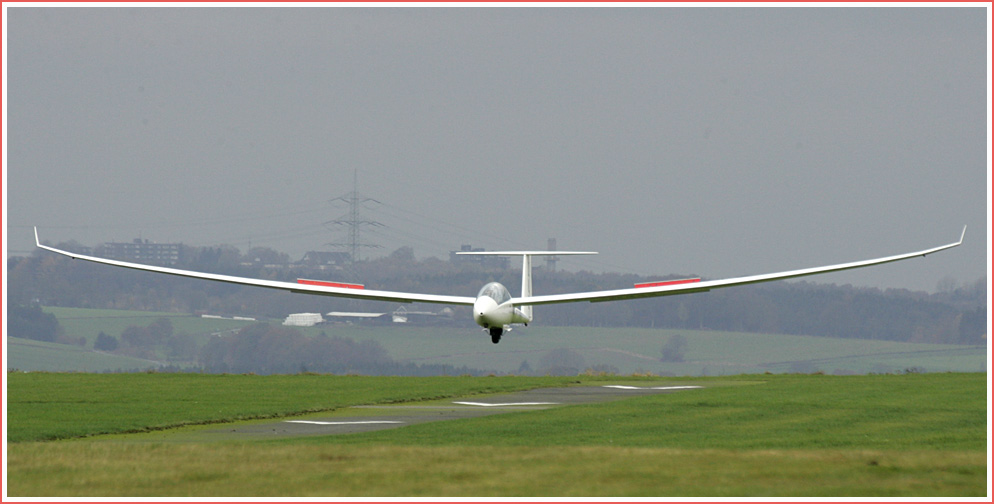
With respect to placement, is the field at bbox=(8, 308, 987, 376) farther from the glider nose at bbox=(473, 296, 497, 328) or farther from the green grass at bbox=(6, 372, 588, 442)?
the glider nose at bbox=(473, 296, 497, 328)

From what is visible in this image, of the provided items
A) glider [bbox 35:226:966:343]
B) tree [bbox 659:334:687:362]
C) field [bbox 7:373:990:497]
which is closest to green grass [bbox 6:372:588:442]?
field [bbox 7:373:990:497]

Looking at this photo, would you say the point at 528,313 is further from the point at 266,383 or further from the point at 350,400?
the point at 266,383

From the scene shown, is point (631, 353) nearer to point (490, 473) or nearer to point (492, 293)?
point (492, 293)

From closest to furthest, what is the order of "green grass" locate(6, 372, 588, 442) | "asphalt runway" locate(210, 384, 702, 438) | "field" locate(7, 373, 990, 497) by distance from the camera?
"field" locate(7, 373, 990, 497) → "asphalt runway" locate(210, 384, 702, 438) → "green grass" locate(6, 372, 588, 442)

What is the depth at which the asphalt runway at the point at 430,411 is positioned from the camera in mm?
26688

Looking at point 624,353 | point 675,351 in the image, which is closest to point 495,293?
point 624,353

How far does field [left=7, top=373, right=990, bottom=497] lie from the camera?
50.2ft

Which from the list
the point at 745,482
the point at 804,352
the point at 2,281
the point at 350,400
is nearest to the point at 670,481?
the point at 745,482

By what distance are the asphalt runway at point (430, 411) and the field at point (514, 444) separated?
1028 mm

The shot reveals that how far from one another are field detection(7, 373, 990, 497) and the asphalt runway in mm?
1028

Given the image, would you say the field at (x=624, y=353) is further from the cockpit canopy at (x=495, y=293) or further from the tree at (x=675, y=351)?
the cockpit canopy at (x=495, y=293)

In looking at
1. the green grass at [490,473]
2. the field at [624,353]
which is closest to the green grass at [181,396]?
the green grass at [490,473]

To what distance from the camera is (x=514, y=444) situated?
74.6 ft

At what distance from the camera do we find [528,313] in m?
38.2
